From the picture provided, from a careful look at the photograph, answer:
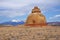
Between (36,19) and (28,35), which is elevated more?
(36,19)

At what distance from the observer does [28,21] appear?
1805 cm

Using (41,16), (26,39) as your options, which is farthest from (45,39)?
(41,16)

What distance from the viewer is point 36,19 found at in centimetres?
1795

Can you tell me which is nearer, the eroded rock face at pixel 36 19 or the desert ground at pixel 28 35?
the desert ground at pixel 28 35

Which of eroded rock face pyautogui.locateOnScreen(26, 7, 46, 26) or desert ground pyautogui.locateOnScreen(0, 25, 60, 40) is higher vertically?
eroded rock face pyautogui.locateOnScreen(26, 7, 46, 26)

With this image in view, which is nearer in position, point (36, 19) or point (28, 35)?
point (28, 35)

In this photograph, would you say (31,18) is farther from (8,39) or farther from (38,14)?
(8,39)

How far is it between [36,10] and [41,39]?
1145 centimetres

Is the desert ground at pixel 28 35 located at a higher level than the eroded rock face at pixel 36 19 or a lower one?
lower

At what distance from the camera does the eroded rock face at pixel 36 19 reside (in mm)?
17500

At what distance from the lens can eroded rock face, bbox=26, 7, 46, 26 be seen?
17.5 m

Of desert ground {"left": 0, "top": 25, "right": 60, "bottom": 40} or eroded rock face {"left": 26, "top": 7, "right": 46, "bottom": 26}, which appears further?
eroded rock face {"left": 26, "top": 7, "right": 46, "bottom": 26}

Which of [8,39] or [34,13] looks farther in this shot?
[34,13]

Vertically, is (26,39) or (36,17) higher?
(36,17)
